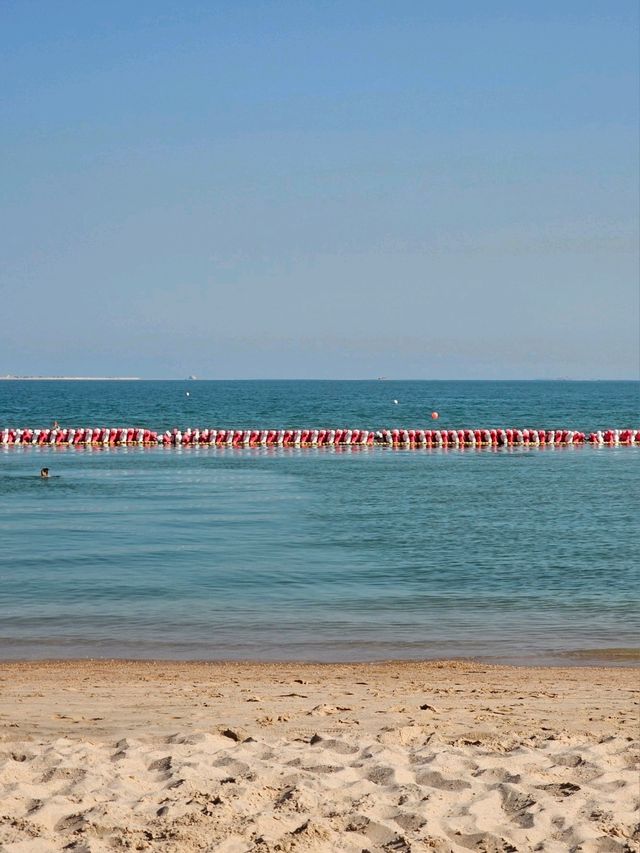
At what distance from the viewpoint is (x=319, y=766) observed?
292 inches

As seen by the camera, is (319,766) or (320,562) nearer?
(319,766)

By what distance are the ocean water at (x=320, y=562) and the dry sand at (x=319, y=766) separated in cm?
272

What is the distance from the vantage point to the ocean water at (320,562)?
1377 cm

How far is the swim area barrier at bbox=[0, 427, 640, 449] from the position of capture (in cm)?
5431

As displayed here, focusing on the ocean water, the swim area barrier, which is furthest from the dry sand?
the swim area barrier

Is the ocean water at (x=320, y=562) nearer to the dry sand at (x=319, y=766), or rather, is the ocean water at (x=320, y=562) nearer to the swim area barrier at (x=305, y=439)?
the dry sand at (x=319, y=766)

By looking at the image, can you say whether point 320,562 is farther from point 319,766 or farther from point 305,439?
point 305,439

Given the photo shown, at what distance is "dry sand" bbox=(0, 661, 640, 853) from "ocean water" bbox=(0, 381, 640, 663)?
2.72 meters

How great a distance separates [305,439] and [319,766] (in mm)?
48646

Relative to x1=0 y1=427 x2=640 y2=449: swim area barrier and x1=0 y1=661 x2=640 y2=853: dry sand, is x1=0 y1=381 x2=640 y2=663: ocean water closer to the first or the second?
x1=0 y1=661 x2=640 y2=853: dry sand

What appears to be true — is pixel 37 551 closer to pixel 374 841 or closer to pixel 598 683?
pixel 598 683

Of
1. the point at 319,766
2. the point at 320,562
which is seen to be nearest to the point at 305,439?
the point at 320,562

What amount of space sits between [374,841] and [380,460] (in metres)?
39.5

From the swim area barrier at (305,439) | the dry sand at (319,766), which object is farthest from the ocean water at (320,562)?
the swim area barrier at (305,439)
